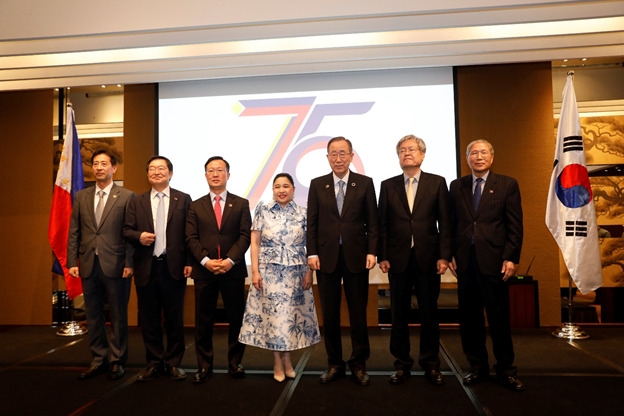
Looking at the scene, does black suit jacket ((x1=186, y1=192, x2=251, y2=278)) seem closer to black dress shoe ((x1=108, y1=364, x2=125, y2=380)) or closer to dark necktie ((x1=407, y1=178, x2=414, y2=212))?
black dress shoe ((x1=108, y1=364, x2=125, y2=380))

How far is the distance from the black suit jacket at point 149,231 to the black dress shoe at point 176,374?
65cm

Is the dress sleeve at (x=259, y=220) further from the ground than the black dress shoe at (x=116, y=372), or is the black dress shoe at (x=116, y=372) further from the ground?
the dress sleeve at (x=259, y=220)

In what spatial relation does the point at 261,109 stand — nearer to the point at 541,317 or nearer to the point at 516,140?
the point at 516,140

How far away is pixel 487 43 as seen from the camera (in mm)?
4125

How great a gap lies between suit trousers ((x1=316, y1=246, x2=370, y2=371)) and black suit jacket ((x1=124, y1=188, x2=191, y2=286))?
1012 millimetres

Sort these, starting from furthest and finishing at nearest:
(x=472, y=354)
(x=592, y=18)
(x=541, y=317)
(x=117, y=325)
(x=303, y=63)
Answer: (x=541, y=317), (x=303, y=63), (x=592, y=18), (x=117, y=325), (x=472, y=354)

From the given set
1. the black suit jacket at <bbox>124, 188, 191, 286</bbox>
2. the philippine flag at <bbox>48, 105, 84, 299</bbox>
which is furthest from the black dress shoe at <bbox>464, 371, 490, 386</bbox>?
the philippine flag at <bbox>48, 105, 84, 299</bbox>

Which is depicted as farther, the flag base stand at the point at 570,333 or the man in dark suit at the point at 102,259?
the flag base stand at the point at 570,333

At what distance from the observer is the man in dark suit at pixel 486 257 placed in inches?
112

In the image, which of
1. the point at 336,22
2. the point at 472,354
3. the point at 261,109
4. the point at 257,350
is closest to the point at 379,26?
the point at 336,22

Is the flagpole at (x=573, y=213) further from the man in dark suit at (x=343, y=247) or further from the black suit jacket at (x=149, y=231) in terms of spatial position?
the black suit jacket at (x=149, y=231)

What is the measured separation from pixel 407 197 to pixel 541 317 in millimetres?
2920

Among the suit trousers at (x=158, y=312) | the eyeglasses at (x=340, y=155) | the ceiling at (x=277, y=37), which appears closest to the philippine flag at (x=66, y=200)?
the ceiling at (x=277, y=37)

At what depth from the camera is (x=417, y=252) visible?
2.90m
